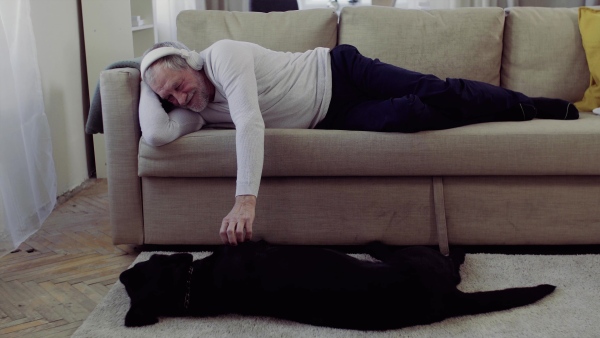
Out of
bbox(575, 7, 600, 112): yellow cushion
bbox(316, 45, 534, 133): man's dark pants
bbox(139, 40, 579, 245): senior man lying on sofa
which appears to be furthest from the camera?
bbox(575, 7, 600, 112): yellow cushion

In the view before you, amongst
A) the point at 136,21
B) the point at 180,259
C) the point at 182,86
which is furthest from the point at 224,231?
the point at 136,21

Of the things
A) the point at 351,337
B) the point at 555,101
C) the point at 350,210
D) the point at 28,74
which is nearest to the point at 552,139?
the point at 555,101

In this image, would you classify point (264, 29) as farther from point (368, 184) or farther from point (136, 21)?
point (136, 21)

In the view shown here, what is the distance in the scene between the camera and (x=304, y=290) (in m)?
1.38

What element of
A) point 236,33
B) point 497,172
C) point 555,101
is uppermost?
point 236,33

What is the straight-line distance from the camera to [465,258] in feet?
6.11

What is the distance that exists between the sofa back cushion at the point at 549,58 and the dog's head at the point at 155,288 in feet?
5.28

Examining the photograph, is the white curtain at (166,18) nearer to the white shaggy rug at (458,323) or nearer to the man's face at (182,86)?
the man's face at (182,86)

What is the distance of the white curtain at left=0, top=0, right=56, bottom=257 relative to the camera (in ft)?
6.95

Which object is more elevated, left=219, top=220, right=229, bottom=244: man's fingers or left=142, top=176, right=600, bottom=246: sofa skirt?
left=219, top=220, right=229, bottom=244: man's fingers

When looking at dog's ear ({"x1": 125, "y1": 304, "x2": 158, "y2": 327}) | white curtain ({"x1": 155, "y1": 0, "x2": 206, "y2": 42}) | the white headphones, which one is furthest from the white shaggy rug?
white curtain ({"x1": 155, "y1": 0, "x2": 206, "y2": 42})

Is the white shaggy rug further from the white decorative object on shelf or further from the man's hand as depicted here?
the white decorative object on shelf

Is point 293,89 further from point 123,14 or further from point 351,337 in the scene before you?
point 123,14

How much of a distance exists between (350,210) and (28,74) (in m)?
1.35
